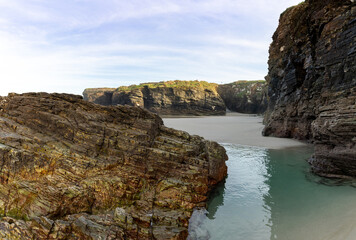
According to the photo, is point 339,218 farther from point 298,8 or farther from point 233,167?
point 298,8

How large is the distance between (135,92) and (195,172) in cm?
8302

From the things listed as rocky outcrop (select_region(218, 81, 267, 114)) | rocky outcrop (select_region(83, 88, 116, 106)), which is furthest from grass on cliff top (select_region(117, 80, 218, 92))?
rocky outcrop (select_region(83, 88, 116, 106))

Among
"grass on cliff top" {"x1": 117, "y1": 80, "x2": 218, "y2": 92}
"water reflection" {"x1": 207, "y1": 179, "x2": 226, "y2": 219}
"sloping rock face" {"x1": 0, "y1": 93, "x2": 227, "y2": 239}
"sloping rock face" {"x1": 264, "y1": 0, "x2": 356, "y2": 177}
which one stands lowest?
"water reflection" {"x1": 207, "y1": 179, "x2": 226, "y2": 219}

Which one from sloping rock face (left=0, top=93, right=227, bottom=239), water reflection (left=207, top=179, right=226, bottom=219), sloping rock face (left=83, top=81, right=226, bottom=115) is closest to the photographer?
sloping rock face (left=0, top=93, right=227, bottom=239)

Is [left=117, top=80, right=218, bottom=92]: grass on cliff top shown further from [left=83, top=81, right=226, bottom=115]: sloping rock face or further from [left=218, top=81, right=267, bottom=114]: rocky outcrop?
[left=218, top=81, right=267, bottom=114]: rocky outcrop

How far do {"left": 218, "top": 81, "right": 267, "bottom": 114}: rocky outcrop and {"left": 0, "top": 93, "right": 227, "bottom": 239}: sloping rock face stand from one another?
8181cm

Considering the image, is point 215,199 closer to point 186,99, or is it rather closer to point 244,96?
point 186,99

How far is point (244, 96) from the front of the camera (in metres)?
95.4

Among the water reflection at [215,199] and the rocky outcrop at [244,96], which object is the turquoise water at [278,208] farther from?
the rocky outcrop at [244,96]

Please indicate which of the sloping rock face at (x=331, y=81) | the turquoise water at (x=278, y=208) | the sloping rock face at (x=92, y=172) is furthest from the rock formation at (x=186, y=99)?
the sloping rock face at (x=92, y=172)

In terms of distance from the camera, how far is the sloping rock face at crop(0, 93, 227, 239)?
27.4 ft

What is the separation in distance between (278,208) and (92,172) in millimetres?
9902

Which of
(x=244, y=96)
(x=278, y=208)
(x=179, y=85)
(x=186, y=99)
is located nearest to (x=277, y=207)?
(x=278, y=208)

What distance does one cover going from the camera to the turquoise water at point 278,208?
354 inches
